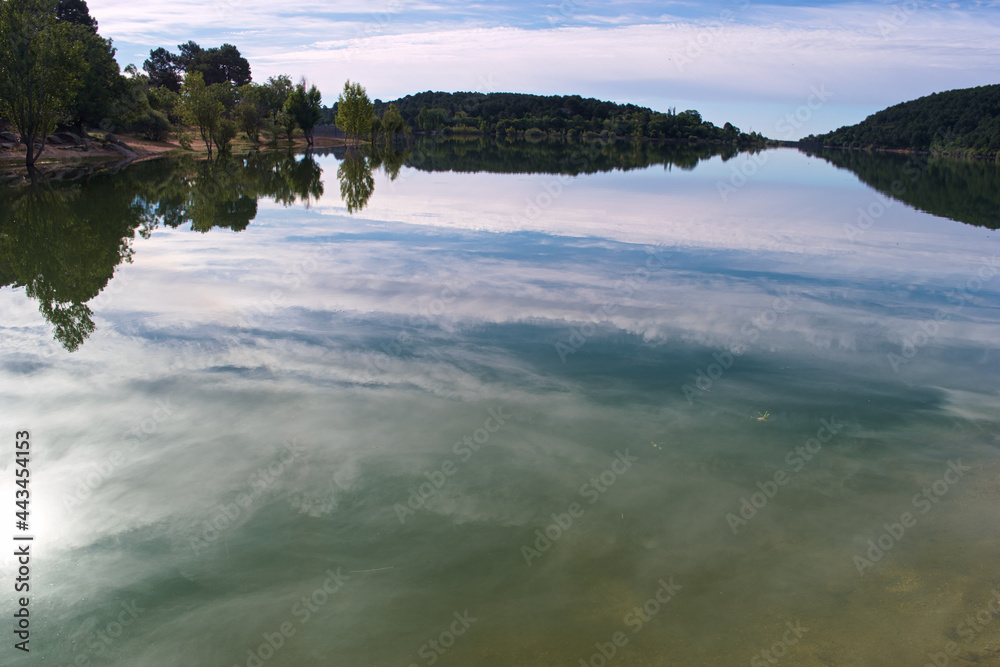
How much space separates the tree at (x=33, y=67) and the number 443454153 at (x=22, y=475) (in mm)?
35453

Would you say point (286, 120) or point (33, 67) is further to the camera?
point (286, 120)

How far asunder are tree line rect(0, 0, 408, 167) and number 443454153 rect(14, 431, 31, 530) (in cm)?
3547

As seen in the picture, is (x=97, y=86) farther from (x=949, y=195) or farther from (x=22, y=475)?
(x=949, y=195)

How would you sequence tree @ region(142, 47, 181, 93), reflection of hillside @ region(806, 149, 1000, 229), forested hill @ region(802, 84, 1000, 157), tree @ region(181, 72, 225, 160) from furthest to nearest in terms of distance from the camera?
forested hill @ region(802, 84, 1000, 157) < tree @ region(142, 47, 181, 93) < tree @ region(181, 72, 225, 160) < reflection of hillside @ region(806, 149, 1000, 229)

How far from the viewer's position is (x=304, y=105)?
7538 centimetres

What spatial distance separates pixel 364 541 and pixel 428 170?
41.6 metres

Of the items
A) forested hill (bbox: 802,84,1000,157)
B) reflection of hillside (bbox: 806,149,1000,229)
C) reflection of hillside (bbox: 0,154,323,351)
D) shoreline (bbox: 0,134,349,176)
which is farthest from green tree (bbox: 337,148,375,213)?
forested hill (bbox: 802,84,1000,157)

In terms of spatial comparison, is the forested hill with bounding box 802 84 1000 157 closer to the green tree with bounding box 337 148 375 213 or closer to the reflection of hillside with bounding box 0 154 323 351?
the green tree with bounding box 337 148 375 213

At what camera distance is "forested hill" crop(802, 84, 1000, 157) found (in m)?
104

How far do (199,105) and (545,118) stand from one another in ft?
378

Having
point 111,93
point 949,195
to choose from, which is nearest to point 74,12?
point 111,93

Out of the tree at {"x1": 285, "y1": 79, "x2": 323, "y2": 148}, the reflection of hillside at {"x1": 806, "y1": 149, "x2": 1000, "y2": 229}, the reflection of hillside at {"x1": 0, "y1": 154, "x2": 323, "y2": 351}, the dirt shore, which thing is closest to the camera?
the reflection of hillside at {"x1": 0, "y1": 154, "x2": 323, "y2": 351}

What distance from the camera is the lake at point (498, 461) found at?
183 inches

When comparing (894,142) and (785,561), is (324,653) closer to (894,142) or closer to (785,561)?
(785,561)
